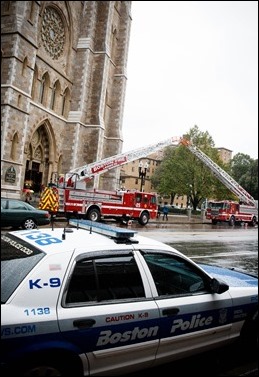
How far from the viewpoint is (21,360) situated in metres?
2.21

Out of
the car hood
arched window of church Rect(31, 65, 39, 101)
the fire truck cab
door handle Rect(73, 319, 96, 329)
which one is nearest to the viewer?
door handle Rect(73, 319, 96, 329)

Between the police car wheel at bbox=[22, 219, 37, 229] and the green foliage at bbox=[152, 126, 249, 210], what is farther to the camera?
the green foliage at bbox=[152, 126, 249, 210]

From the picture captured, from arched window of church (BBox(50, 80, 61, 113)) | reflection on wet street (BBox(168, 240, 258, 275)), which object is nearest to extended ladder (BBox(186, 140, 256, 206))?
arched window of church (BBox(50, 80, 61, 113))

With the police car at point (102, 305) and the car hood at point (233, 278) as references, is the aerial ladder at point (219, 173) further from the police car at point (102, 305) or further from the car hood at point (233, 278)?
the police car at point (102, 305)

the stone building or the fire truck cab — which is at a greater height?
the stone building

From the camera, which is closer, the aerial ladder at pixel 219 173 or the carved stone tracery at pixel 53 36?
the carved stone tracery at pixel 53 36

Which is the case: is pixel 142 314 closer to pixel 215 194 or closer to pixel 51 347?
pixel 51 347

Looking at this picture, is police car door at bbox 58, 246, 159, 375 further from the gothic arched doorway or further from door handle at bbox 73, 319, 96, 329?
the gothic arched doorway

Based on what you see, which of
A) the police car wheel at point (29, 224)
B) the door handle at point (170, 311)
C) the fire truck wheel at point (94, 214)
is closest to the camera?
the door handle at point (170, 311)

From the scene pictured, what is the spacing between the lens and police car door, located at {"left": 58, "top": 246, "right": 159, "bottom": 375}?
2.58m

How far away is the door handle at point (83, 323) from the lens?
2533 mm

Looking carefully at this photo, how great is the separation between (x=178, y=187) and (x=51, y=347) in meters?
40.4

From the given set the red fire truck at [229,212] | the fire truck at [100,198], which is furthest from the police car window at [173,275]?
the red fire truck at [229,212]

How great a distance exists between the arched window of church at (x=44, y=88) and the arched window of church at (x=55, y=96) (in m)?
0.79
